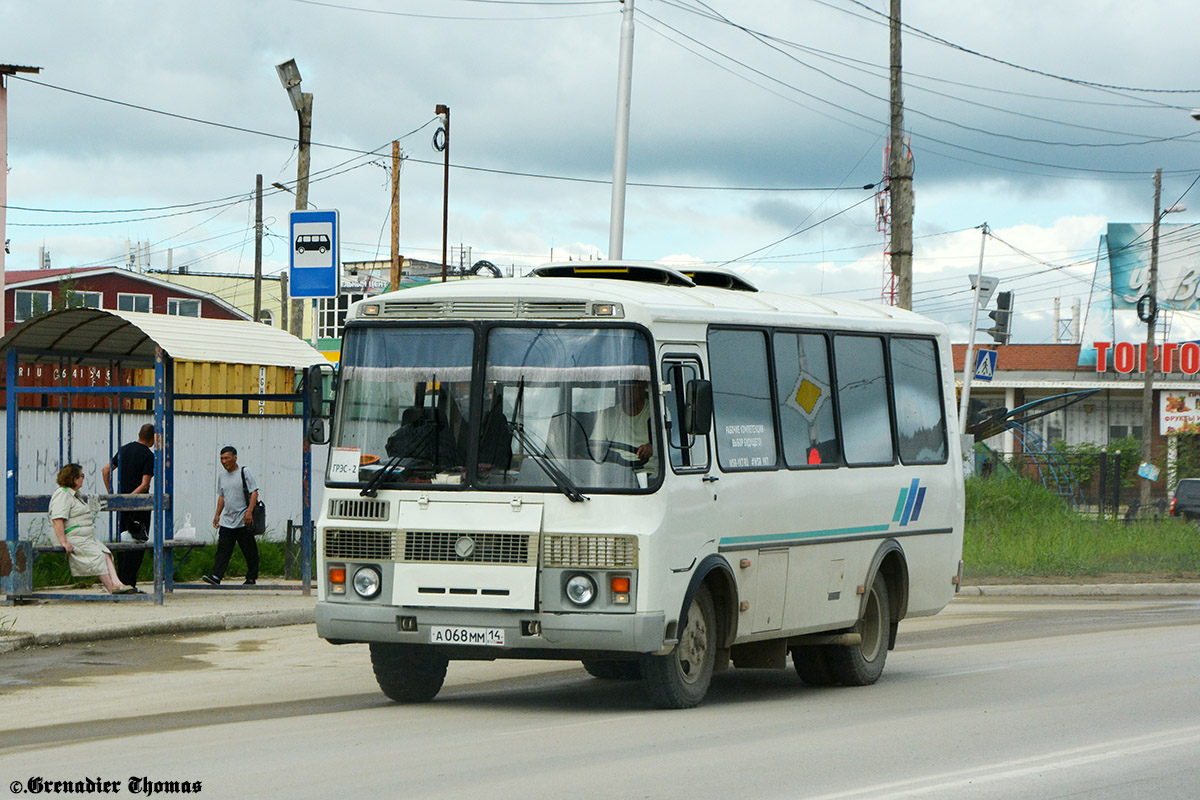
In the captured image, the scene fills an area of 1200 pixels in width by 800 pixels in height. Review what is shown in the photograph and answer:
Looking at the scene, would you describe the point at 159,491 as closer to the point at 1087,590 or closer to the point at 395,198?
the point at 1087,590

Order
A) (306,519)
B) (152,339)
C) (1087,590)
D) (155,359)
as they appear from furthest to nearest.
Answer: (1087,590), (306,519), (155,359), (152,339)

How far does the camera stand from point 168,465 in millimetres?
16938

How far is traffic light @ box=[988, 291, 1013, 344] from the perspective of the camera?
3020cm

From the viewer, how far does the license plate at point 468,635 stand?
9.98 m

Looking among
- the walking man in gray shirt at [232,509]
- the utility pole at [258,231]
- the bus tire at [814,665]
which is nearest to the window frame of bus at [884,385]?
the bus tire at [814,665]

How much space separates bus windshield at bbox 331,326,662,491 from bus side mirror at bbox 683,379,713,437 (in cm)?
25

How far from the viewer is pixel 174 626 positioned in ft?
50.0

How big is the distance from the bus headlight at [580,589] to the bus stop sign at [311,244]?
9201 millimetres

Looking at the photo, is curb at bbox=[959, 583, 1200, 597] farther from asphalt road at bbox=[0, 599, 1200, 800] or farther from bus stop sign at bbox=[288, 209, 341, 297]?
bus stop sign at bbox=[288, 209, 341, 297]

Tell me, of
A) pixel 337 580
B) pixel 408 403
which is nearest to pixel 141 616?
pixel 337 580

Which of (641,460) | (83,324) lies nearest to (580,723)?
(641,460)

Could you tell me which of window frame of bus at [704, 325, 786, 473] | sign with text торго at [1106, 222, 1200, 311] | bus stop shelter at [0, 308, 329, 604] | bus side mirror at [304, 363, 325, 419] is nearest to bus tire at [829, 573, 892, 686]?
window frame of bus at [704, 325, 786, 473]

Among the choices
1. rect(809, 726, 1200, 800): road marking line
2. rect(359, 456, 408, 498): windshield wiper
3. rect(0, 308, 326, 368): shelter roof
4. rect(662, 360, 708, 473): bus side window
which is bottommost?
rect(809, 726, 1200, 800): road marking line

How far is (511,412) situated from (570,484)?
64 cm
